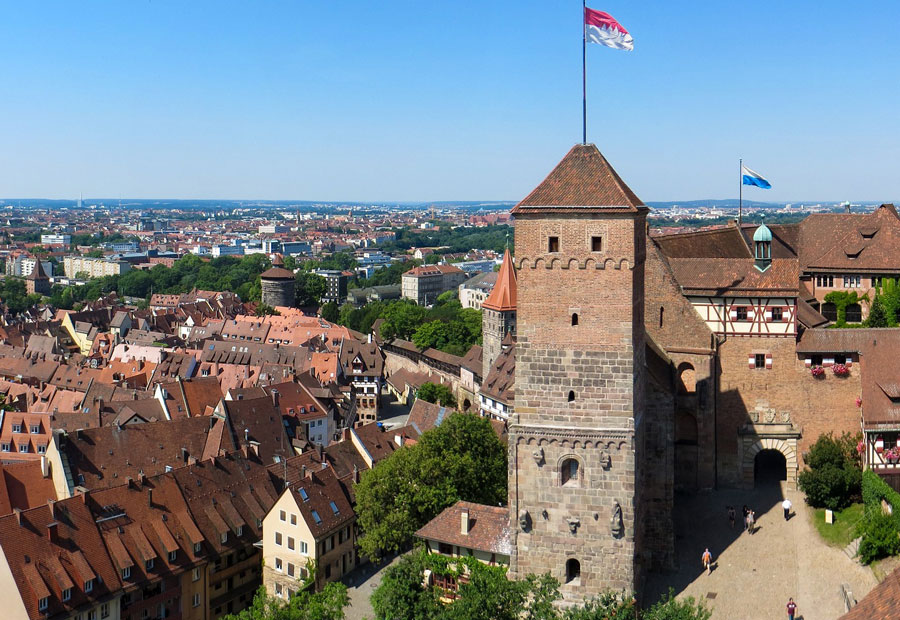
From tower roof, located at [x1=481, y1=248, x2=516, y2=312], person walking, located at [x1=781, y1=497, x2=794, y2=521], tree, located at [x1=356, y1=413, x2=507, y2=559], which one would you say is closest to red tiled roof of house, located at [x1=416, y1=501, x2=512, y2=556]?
tree, located at [x1=356, y1=413, x2=507, y2=559]

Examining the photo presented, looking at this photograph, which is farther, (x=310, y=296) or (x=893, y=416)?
(x=310, y=296)

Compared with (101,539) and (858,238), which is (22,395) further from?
(858,238)

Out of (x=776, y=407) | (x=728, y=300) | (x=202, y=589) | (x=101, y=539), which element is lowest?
(x=202, y=589)

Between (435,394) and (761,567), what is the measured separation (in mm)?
52783

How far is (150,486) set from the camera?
157ft

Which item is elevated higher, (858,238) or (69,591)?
(858,238)

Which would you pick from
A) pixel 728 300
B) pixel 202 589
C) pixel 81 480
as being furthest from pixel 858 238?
pixel 81 480

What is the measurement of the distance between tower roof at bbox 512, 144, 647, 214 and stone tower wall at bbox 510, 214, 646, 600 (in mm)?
362

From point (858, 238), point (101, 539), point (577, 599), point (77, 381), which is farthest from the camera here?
point (77, 381)

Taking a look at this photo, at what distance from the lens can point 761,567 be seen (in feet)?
124

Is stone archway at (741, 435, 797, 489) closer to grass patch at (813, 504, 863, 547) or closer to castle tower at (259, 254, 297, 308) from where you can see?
grass patch at (813, 504, 863, 547)

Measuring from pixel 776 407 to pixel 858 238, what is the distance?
20.4m

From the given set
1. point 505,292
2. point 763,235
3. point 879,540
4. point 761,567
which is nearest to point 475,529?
point 761,567

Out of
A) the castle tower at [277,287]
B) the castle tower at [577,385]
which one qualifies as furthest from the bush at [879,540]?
the castle tower at [277,287]
